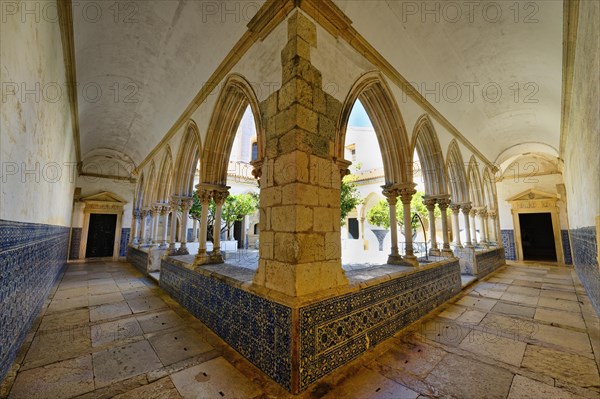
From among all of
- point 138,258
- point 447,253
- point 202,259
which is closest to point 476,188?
point 447,253

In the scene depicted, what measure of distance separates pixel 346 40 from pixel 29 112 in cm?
308

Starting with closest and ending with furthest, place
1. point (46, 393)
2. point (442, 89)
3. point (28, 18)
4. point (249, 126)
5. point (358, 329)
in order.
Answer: point (46, 393) < point (28, 18) < point (358, 329) < point (442, 89) < point (249, 126)

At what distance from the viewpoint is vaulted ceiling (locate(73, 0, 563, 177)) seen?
2.68 meters

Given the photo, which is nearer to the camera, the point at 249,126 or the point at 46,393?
the point at 46,393

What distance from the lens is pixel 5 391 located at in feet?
5.45

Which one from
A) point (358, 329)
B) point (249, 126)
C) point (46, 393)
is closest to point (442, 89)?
point (358, 329)

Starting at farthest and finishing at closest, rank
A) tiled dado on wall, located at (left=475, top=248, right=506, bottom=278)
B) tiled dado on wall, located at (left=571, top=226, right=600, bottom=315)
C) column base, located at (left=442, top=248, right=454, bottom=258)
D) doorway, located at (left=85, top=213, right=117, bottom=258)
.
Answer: doorway, located at (left=85, top=213, right=117, bottom=258) → tiled dado on wall, located at (left=475, top=248, right=506, bottom=278) → column base, located at (left=442, top=248, right=454, bottom=258) → tiled dado on wall, located at (left=571, top=226, right=600, bottom=315)

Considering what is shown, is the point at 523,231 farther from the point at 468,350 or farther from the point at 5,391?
the point at 5,391

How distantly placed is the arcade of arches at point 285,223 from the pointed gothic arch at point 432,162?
3 centimetres

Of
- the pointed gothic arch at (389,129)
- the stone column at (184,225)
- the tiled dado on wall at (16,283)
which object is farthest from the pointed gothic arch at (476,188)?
the tiled dado on wall at (16,283)

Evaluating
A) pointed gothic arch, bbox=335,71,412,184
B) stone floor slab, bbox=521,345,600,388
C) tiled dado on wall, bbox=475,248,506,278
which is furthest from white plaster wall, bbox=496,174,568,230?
stone floor slab, bbox=521,345,600,388

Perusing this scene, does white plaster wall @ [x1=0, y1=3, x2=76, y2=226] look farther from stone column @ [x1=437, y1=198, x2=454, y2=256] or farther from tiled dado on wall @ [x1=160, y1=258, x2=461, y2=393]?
stone column @ [x1=437, y1=198, x2=454, y2=256]

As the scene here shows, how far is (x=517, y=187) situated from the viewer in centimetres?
948

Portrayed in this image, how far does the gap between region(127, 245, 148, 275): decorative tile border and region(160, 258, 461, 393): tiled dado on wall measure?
3.50m
